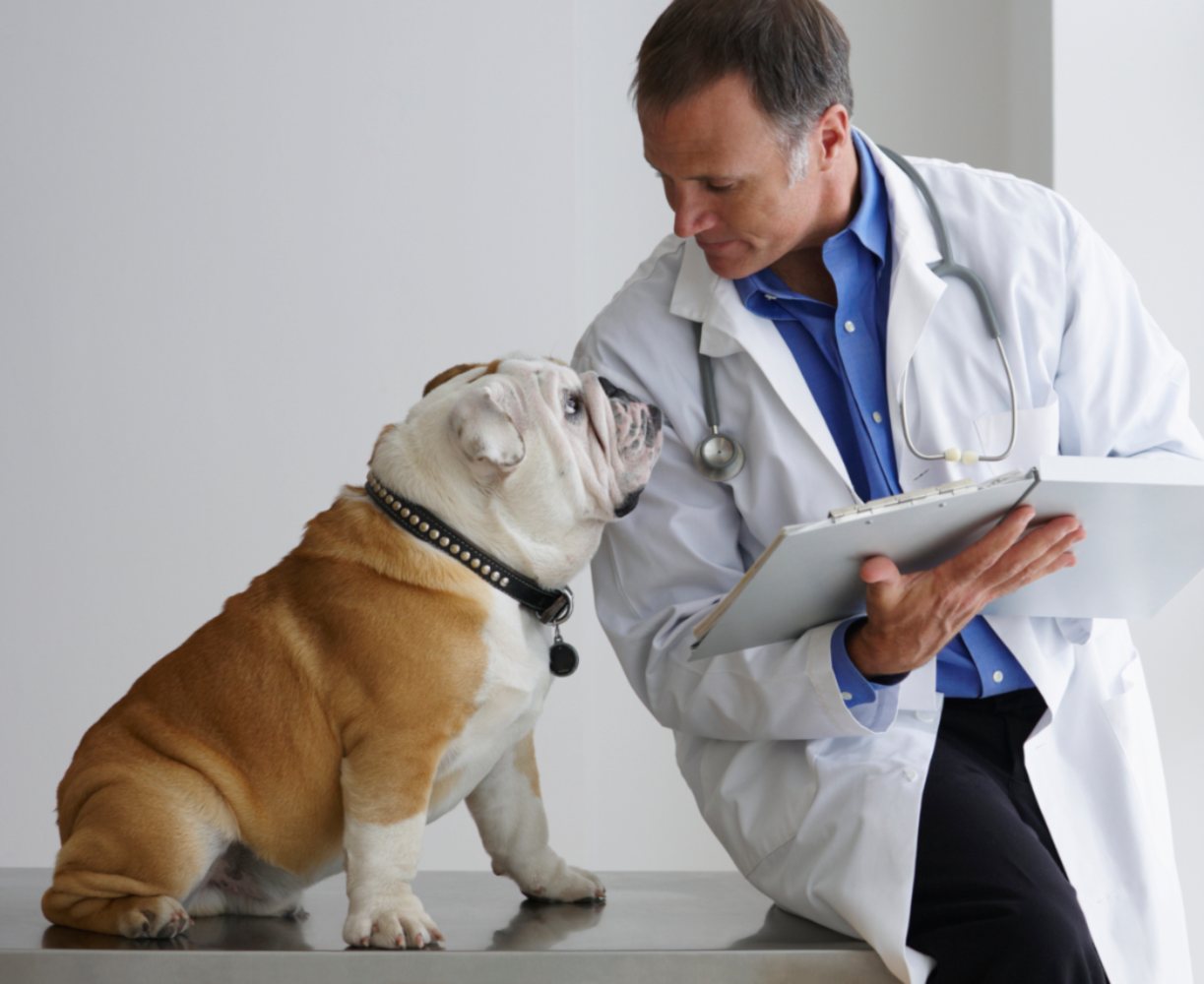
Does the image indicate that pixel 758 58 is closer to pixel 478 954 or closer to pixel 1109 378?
pixel 1109 378

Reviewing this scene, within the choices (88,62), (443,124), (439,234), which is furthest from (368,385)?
(88,62)

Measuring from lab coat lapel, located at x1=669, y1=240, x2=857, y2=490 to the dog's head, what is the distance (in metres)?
0.17

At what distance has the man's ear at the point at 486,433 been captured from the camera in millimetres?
1395

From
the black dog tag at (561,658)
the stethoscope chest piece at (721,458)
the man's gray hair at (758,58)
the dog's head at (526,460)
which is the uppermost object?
the man's gray hair at (758,58)

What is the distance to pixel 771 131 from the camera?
5.18 ft

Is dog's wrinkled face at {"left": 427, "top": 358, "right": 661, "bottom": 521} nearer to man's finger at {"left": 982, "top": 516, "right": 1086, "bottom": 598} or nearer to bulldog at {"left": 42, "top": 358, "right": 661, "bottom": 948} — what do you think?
bulldog at {"left": 42, "top": 358, "right": 661, "bottom": 948}

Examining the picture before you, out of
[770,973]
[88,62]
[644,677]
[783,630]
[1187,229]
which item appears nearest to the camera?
[770,973]

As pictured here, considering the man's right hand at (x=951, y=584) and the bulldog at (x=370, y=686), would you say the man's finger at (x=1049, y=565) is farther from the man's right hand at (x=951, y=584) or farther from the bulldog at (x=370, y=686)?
the bulldog at (x=370, y=686)

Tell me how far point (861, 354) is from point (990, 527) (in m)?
0.34

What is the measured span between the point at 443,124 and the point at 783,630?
169 cm

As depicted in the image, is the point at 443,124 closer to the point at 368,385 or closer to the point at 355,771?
the point at 368,385

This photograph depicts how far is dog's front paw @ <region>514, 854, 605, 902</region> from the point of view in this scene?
1581 mm

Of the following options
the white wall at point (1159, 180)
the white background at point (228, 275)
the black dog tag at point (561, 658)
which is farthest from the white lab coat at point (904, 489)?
the white background at point (228, 275)

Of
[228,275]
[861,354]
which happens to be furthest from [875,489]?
[228,275]
